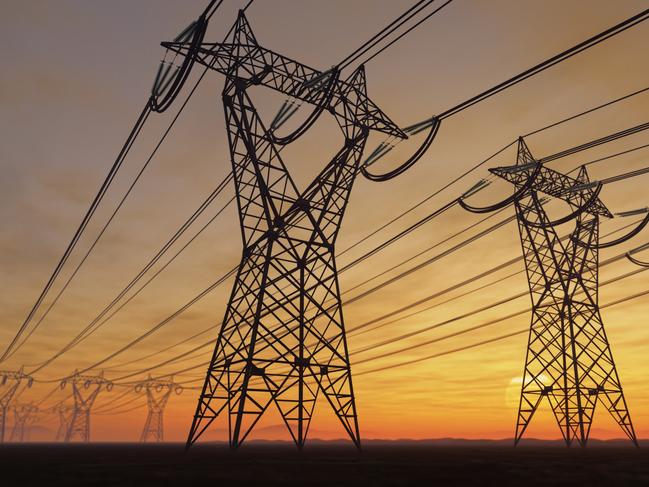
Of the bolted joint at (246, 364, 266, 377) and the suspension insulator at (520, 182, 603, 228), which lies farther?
the suspension insulator at (520, 182, 603, 228)

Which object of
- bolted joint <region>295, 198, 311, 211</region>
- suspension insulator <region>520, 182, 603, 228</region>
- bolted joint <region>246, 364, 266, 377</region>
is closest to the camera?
bolted joint <region>246, 364, 266, 377</region>

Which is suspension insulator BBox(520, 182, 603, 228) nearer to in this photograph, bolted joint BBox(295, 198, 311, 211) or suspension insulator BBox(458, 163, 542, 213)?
suspension insulator BBox(458, 163, 542, 213)

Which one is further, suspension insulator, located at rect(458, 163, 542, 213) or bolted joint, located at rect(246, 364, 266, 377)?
suspension insulator, located at rect(458, 163, 542, 213)

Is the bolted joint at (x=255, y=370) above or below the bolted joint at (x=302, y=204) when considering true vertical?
below

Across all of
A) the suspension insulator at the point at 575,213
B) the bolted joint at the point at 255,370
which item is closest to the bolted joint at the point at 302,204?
the bolted joint at the point at 255,370

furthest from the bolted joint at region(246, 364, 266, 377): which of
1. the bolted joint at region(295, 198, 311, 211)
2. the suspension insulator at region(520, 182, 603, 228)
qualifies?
the suspension insulator at region(520, 182, 603, 228)

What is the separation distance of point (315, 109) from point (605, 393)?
27127mm

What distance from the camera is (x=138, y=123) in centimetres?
2194

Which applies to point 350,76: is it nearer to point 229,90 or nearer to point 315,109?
point 315,109

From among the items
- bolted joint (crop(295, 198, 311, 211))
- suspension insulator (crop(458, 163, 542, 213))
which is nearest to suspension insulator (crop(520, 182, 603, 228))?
suspension insulator (crop(458, 163, 542, 213))

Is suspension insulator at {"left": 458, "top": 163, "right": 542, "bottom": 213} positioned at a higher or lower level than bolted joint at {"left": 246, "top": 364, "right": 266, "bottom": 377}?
higher

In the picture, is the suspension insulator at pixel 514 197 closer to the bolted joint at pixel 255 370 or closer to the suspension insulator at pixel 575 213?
the suspension insulator at pixel 575 213

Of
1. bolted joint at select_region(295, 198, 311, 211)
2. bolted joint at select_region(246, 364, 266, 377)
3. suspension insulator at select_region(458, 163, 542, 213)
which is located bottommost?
bolted joint at select_region(246, 364, 266, 377)

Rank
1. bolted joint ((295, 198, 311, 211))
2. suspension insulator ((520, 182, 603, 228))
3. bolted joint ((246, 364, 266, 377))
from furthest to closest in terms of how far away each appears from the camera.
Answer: suspension insulator ((520, 182, 603, 228)) < bolted joint ((295, 198, 311, 211)) < bolted joint ((246, 364, 266, 377))
